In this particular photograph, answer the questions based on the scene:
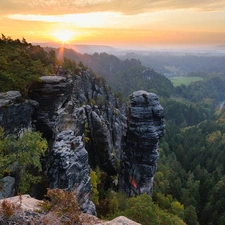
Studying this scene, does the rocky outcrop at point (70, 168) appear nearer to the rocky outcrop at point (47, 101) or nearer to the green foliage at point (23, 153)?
the green foliage at point (23, 153)

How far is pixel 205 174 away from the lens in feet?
211

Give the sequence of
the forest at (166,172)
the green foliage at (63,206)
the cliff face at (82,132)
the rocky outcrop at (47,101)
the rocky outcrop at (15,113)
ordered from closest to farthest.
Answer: the green foliage at (63,206) → the rocky outcrop at (15,113) → the cliff face at (82,132) → the forest at (166,172) → the rocky outcrop at (47,101)

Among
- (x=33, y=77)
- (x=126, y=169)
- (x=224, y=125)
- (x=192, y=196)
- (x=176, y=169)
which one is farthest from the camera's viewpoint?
(x=224, y=125)

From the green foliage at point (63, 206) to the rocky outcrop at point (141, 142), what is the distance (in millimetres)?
22767

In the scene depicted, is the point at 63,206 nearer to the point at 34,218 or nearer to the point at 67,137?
the point at 34,218

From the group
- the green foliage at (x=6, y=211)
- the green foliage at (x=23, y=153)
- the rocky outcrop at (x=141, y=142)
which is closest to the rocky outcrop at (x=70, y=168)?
the green foliage at (x=23, y=153)

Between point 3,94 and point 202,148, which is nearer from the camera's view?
point 3,94

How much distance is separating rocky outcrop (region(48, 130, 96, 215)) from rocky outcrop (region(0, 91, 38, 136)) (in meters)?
4.19

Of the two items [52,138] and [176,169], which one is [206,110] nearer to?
[176,169]

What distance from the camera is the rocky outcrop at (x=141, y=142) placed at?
31172 millimetres

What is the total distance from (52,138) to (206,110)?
554ft

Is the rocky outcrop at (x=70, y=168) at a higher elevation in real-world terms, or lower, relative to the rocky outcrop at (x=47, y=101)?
lower

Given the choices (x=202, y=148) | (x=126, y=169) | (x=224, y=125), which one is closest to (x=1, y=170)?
(x=126, y=169)

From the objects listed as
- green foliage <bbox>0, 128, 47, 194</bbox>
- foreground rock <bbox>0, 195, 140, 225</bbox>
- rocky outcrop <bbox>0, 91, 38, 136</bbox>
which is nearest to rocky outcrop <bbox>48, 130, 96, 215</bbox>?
green foliage <bbox>0, 128, 47, 194</bbox>
